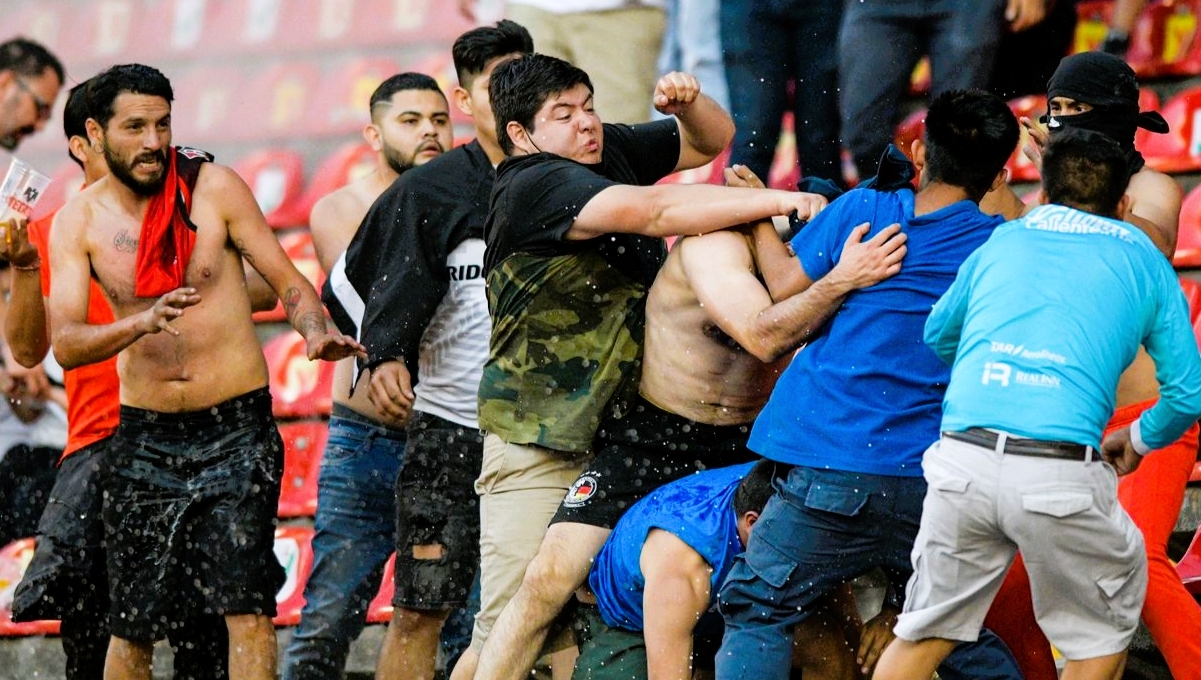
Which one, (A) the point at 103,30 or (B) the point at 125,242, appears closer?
(B) the point at 125,242

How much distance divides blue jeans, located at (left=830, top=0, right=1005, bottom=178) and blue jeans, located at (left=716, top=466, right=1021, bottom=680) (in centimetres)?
217

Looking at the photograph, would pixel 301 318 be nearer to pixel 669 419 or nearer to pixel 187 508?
pixel 187 508

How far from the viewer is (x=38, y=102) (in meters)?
8.67

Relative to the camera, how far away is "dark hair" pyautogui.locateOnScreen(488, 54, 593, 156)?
4637 millimetres

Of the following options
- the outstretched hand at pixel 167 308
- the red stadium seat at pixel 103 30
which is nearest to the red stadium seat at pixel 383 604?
the outstretched hand at pixel 167 308

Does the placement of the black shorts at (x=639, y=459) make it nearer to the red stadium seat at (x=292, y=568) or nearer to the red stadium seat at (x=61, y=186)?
the red stadium seat at (x=292, y=568)

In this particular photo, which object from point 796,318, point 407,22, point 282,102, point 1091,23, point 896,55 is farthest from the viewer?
point 282,102

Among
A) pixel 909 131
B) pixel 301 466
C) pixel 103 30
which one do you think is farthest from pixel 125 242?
pixel 103 30

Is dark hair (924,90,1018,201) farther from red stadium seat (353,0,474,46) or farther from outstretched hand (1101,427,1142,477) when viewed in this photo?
red stadium seat (353,0,474,46)

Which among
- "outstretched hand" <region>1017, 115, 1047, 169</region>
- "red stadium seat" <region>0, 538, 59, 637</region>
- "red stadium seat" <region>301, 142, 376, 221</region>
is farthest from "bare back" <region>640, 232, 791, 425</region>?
"red stadium seat" <region>301, 142, 376, 221</region>

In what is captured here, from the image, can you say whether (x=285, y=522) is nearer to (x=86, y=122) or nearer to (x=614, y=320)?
(x=86, y=122)

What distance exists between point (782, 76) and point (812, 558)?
2.68 metres

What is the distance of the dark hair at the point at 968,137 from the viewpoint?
395 centimetres

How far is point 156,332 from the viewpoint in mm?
5023
